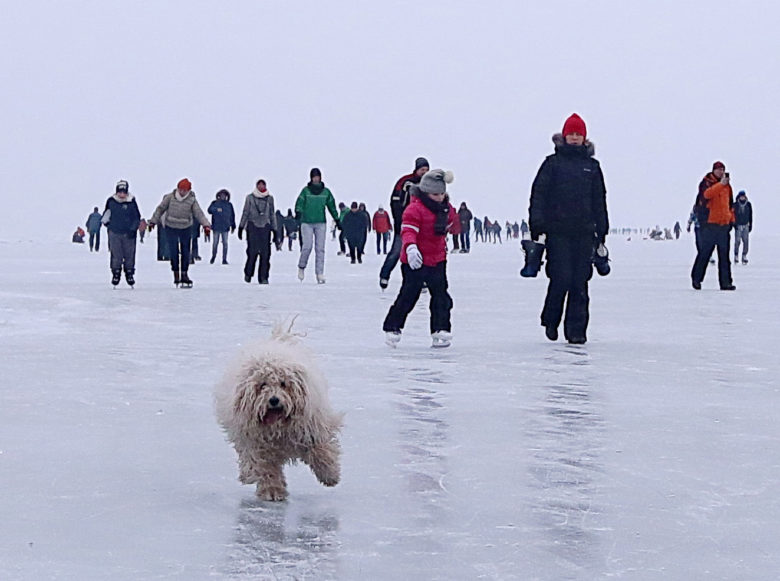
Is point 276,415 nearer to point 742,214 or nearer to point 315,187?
point 315,187

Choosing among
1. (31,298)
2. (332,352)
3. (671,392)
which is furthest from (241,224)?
(671,392)

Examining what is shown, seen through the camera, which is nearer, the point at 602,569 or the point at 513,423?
the point at 602,569

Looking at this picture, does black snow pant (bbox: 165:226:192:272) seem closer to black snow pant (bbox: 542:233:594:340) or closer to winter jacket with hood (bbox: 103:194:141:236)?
winter jacket with hood (bbox: 103:194:141:236)

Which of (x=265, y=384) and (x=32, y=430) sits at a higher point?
(x=265, y=384)

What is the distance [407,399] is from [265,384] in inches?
118

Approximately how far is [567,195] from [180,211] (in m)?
9.36

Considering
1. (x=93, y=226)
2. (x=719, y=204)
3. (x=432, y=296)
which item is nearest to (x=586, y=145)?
(x=432, y=296)

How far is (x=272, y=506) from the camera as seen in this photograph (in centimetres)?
504

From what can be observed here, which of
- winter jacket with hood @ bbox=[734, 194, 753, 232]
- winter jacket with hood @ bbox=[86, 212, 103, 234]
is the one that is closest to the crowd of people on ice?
winter jacket with hood @ bbox=[734, 194, 753, 232]

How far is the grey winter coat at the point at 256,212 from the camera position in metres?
21.3

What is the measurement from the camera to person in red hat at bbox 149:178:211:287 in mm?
19422

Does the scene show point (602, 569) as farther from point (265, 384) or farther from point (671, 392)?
point (671, 392)

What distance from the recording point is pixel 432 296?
1115 cm

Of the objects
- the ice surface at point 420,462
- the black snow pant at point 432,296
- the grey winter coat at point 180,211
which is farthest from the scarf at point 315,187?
the black snow pant at point 432,296
